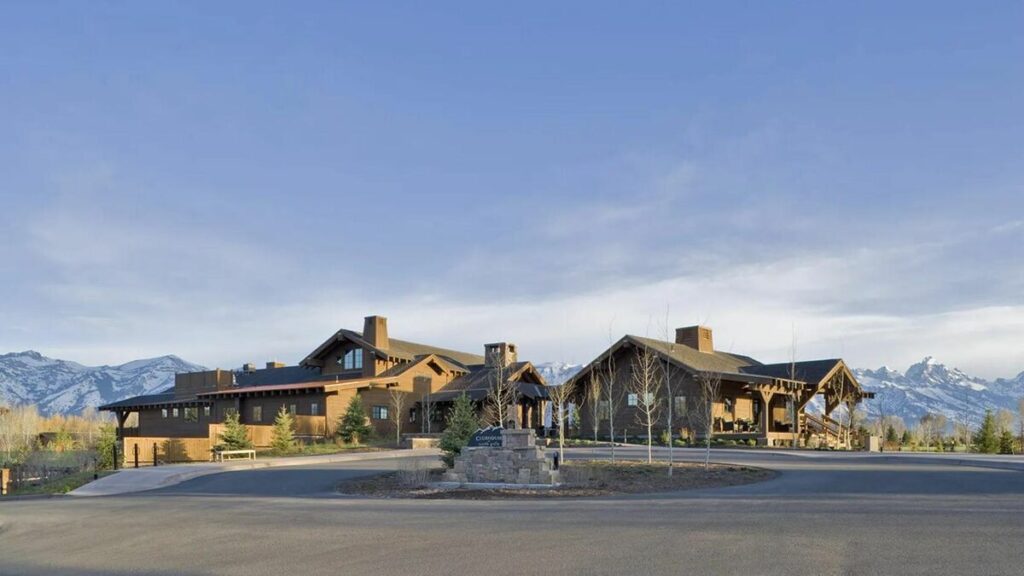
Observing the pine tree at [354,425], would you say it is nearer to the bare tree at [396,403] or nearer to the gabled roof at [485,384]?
the bare tree at [396,403]

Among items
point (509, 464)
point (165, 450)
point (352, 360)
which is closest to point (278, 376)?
point (352, 360)

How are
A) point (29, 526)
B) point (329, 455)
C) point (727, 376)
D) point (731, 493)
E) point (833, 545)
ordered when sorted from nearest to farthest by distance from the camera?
point (833, 545), point (29, 526), point (731, 493), point (329, 455), point (727, 376)

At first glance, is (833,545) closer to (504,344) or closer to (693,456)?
(693,456)

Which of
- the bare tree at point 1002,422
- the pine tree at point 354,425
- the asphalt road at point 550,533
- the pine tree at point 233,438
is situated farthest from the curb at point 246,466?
the bare tree at point 1002,422

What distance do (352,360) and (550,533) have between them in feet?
144

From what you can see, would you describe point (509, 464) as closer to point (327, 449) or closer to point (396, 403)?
point (327, 449)

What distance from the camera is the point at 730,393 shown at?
158 feet

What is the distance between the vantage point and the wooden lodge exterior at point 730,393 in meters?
44.5

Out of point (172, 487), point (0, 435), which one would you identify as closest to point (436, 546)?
point (172, 487)

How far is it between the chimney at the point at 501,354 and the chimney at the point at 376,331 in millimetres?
6600

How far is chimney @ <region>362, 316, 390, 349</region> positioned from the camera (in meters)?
54.5

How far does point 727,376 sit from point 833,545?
110 ft

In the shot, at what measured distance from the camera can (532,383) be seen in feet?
186

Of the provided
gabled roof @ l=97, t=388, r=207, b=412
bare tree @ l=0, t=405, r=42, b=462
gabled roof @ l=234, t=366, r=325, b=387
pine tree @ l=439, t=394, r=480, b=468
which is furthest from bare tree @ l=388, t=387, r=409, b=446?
pine tree @ l=439, t=394, r=480, b=468
